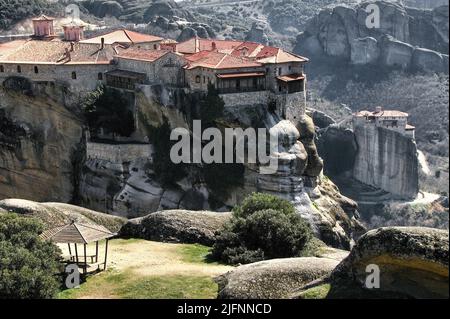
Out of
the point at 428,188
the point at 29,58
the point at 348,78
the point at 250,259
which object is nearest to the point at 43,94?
the point at 29,58

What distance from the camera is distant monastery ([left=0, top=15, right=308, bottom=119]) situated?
166 feet

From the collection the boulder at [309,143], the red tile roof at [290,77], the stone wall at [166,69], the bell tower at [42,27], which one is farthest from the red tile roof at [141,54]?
the bell tower at [42,27]

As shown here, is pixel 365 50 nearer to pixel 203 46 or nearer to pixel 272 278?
pixel 203 46

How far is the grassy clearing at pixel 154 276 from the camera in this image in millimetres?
19647

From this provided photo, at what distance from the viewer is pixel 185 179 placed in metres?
52.8

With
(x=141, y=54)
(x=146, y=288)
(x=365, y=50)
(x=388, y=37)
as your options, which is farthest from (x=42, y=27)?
(x=365, y=50)

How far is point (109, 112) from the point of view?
178 feet

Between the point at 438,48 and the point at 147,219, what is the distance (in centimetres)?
13461

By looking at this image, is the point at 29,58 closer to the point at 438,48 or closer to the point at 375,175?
the point at 375,175

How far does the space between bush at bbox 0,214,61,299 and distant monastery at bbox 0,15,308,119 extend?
29655mm

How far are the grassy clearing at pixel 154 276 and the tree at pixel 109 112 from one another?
1181 inches

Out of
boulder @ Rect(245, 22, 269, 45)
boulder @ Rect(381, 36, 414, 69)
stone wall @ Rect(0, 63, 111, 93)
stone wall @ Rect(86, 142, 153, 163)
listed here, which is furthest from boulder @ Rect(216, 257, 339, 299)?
boulder @ Rect(381, 36, 414, 69)

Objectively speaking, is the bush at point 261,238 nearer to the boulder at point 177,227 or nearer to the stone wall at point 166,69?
the boulder at point 177,227

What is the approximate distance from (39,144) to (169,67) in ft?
42.5
